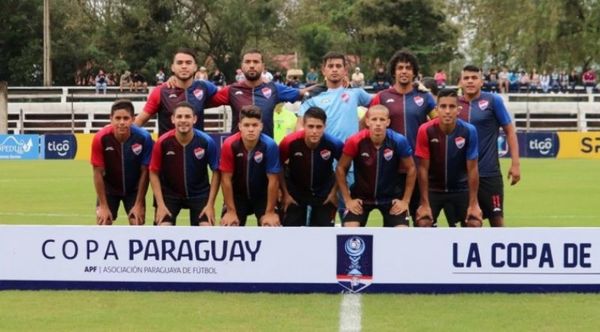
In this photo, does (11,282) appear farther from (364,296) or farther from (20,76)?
(20,76)

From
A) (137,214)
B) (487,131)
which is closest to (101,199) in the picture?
(137,214)

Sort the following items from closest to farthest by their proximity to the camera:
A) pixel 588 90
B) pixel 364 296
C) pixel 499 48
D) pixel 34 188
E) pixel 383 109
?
pixel 364 296 → pixel 383 109 → pixel 34 188 → pixel 588 90 → pixel 499 48

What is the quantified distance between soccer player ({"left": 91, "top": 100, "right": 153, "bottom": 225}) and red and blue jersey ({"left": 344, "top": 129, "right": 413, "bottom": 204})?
2.03m

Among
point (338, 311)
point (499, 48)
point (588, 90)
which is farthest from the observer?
point (499, 48)

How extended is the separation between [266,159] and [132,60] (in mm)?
51230

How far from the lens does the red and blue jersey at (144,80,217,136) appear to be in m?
11.8

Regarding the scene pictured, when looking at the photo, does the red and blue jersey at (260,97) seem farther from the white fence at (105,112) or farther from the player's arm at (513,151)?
the white fence at (105,112)

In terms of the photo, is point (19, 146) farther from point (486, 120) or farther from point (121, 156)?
point (486, 120)

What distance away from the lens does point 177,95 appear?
11.8 meters

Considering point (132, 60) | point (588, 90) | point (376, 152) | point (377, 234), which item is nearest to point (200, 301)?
point (377, 234)

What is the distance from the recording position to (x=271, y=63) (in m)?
65.0

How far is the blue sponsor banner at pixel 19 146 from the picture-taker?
130ft

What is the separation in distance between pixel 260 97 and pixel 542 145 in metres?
28.3

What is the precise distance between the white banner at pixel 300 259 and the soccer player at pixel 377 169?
3.04 ft
